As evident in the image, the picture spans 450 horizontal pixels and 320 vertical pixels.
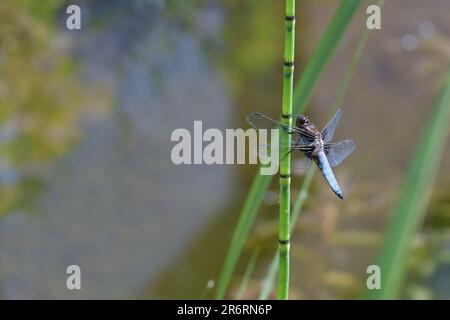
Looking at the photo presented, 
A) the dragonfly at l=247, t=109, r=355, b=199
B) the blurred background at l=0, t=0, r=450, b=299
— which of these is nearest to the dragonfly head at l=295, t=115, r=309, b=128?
the dragonfly at l=247, t=109, r=355, b=199

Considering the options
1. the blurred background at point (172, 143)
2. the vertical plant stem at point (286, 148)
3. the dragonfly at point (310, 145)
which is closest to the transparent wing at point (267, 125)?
the dragonfly at point (310, 145)

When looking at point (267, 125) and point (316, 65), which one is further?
point (267, 125)

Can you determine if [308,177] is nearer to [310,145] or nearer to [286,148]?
[310,145]

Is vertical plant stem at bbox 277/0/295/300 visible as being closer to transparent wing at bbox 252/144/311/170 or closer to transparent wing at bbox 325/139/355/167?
transparent wing at bbox 252/144/311/170

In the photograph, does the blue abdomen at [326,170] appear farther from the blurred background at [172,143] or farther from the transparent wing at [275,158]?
the blurred background at [172,143]

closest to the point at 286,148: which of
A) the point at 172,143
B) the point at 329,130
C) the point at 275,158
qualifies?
the point at 275,158

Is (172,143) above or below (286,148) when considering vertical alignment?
above
